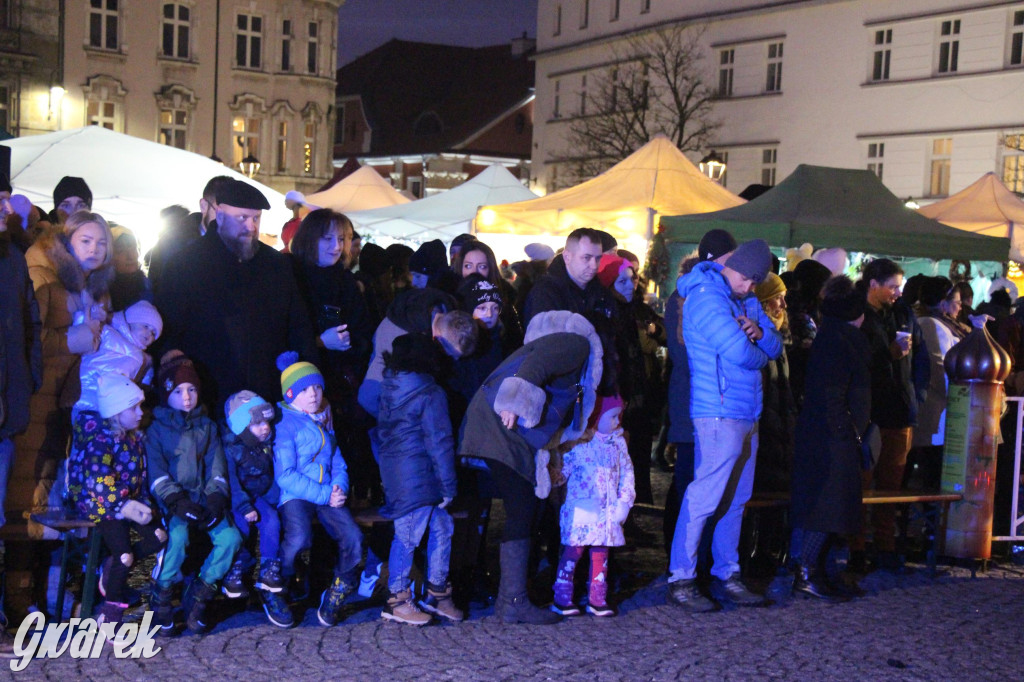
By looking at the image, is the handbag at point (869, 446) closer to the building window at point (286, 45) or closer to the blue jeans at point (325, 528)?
the blue jeans at point (325, 528)

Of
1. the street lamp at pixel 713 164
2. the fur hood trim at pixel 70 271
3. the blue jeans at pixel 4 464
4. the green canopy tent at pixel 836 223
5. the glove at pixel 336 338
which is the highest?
the street lamp at pixel 713 164

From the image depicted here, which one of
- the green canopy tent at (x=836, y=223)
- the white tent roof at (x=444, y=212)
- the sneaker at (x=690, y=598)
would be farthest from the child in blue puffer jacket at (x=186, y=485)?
the white tent roof at (x=444, y=212)

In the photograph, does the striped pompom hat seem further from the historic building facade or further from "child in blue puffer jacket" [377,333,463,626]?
the historic building facade

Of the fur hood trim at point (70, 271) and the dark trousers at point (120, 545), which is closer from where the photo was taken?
the dark trousers at point (120, 545)

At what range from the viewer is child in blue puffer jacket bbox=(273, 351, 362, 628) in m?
6.20

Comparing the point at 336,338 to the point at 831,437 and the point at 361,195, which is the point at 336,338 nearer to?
the point at 831,437

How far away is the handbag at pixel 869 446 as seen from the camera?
739 cm

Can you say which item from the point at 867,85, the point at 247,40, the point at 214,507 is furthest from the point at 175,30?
the point at 214,507

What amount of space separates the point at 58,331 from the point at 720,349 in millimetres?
3304

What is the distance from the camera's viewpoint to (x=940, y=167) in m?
34.9

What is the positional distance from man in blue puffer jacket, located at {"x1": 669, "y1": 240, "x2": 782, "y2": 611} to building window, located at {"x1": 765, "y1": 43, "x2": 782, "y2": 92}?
34041 mm

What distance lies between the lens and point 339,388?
719 centimetres

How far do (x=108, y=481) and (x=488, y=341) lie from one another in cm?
221

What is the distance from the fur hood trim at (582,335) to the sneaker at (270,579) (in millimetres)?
1576
